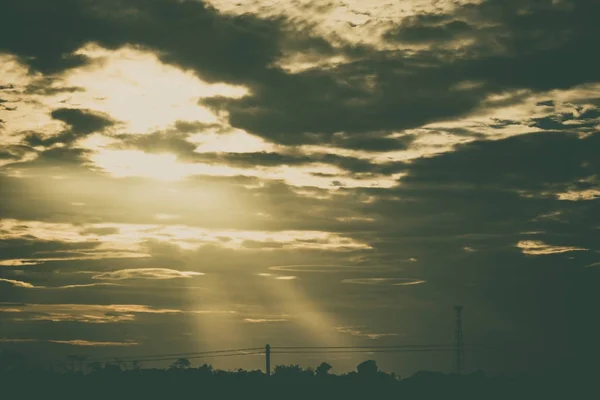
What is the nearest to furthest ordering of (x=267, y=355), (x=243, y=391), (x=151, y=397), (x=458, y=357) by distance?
1. (x=458, y=357)
2. (x=267, y=355)
3. (x=151, y=397)
4. (x=243, y=391)

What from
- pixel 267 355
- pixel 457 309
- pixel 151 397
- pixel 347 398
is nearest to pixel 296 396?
pixel 347 398

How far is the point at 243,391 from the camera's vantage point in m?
198

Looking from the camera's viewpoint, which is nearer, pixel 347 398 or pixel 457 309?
pixel 457 309

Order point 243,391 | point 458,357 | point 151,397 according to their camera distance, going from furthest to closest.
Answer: point 243,391 < point 151,397 < point 458,357

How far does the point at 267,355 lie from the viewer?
6014 inches

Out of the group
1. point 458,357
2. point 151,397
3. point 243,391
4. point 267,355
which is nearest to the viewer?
point 458,357

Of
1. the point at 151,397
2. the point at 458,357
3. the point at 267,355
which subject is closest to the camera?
the point at 458,357

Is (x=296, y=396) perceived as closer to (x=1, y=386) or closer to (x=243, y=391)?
(x=243, y=391)

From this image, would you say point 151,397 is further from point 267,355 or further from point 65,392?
point 267,355

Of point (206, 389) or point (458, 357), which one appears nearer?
point (458, 357)

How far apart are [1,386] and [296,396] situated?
241ft

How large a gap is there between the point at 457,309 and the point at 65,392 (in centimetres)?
9861

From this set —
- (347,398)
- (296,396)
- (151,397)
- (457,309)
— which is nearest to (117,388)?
(151,397)

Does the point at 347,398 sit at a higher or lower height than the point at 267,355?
lower
